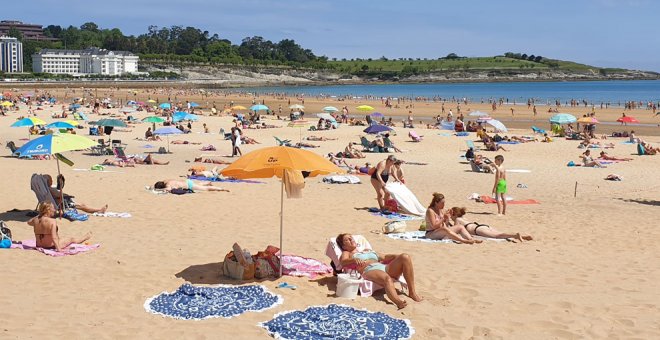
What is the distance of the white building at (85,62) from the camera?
468 feet

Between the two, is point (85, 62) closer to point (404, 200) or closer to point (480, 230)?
point (404, 200)

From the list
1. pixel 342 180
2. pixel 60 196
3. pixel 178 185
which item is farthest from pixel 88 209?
pixel 342 180

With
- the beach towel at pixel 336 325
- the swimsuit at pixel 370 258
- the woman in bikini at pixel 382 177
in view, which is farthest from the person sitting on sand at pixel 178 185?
the beach towel at pixel 336 325

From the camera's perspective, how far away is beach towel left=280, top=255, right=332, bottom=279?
7680 millimetres

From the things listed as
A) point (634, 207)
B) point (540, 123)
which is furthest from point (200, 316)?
point (540, 123)

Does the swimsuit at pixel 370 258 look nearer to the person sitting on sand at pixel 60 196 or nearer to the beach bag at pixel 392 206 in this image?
the beach bag at pixel 392 206

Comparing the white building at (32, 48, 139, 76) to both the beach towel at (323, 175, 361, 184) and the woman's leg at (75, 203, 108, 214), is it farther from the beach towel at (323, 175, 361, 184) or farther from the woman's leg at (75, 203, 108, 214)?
the woman's leg at (75, 203, 108, 214)

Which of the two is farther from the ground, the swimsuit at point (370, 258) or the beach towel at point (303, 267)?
the swimsuit at point (370, 258)

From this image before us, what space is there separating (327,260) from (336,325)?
8.37 ft

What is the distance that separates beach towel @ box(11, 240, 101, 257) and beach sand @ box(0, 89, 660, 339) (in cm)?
16

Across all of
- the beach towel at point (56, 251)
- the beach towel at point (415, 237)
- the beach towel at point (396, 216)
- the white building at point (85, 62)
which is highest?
the white building at point (85, 62)

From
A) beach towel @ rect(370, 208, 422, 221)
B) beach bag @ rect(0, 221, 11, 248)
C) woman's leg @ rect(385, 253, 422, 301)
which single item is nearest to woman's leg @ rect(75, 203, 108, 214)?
beach bag @ rect(0, 221, 11, 248)

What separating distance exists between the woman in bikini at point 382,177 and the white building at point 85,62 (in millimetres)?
138718

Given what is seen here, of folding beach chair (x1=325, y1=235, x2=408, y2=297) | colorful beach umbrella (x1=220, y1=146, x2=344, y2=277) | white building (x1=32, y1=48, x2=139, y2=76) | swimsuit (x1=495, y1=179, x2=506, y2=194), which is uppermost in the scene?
white building (x1=32, y1=48, x2=139, y2=76)
